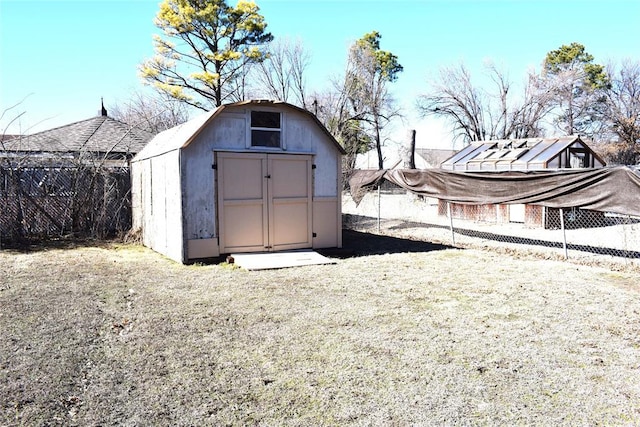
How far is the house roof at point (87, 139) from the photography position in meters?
14.4

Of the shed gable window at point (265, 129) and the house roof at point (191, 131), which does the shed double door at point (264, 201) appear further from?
the house roof at point (191, 131)

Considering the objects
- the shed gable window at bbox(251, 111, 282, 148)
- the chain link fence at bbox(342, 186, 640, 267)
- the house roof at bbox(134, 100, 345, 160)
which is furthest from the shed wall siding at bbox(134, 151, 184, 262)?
the chain link fence at bbox(342, 186, 640, 267)

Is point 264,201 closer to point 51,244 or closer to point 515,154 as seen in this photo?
point 51,244

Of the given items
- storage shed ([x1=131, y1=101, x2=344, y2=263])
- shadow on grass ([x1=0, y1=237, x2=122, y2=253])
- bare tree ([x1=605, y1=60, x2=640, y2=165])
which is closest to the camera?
storage shed ([x1=131, y1=101, x2=344, y2=263])

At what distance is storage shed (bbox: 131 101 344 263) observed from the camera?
28.9 ft

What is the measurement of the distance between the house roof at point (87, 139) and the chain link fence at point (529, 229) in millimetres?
7474

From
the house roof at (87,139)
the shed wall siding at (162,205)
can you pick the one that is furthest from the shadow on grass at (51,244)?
the house roof at (87,139)

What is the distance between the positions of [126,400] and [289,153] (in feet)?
22.3

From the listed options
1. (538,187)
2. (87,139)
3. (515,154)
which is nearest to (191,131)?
(538,187)

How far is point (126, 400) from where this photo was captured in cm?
333

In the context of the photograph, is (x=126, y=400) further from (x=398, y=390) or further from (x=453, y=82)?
(x=453, y=82)

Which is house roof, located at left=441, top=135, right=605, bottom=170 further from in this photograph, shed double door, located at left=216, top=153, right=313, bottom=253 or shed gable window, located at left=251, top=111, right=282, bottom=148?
shed gable window, located at left=251, top=111, right=282, bottom=148

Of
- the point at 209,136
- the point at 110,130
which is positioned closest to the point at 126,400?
the point at 209,136

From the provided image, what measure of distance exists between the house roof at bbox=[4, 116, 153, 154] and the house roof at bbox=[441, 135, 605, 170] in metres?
11.8
